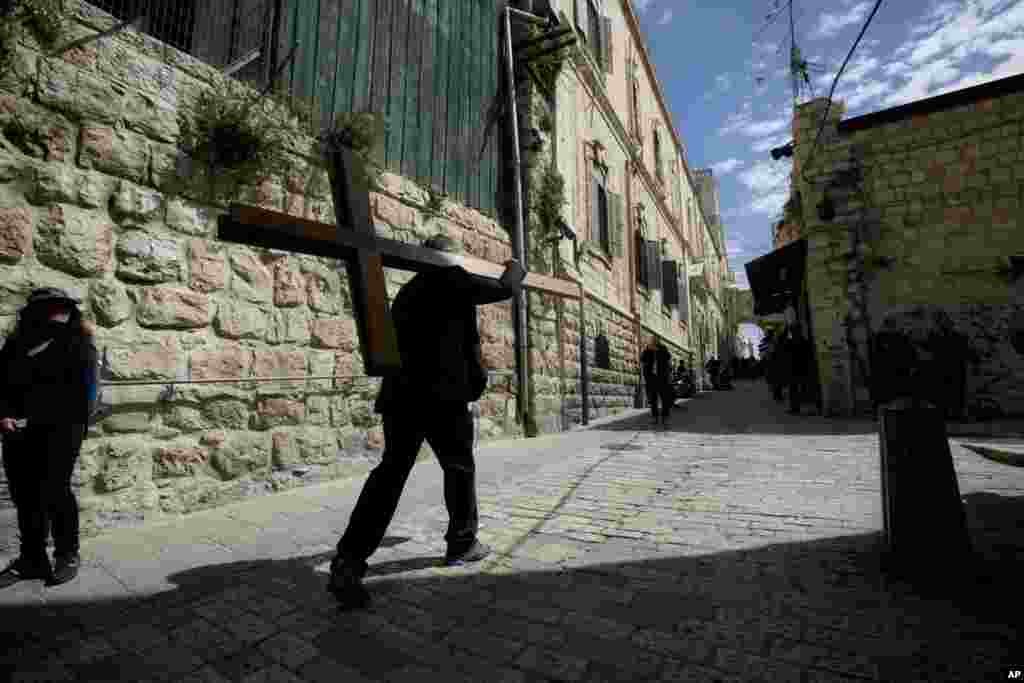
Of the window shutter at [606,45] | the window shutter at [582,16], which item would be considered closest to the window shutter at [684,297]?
the window shutter at [606,45]

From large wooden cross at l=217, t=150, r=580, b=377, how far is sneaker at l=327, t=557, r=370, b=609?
33.7 inches

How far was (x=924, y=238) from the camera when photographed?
7.84 metres

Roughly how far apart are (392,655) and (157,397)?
8.89 ft

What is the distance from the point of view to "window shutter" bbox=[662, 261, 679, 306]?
15977mm

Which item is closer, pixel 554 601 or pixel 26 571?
pixel 554 601

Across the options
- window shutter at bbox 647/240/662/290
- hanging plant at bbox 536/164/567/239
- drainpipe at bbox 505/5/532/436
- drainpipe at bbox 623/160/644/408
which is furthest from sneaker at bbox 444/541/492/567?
window shutter at bbox 647/240/662/290

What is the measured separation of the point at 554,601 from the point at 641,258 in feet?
40.3

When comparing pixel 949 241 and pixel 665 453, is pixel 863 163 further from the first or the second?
pixel 665 453

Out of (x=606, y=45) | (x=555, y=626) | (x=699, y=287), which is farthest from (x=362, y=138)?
(x=699, y=287)

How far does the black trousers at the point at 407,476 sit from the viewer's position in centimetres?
208

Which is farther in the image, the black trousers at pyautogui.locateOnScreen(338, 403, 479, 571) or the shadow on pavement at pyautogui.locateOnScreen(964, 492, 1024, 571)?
the shadow on pavement at pyautogui.locateOnScreen(964, 492, 1024, 571)

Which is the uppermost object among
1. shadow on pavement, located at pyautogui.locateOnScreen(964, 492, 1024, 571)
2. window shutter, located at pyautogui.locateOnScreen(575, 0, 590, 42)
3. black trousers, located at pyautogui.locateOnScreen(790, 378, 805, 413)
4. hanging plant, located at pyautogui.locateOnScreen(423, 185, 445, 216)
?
window shutter, located at pyautogui.locateOnScreen(575, 0, 590, 42)

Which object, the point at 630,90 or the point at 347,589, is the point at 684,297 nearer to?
the point at 630,90

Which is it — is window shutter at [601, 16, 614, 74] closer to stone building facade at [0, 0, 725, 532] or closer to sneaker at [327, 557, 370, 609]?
stone building facade at [0, 0, 725, 532]
